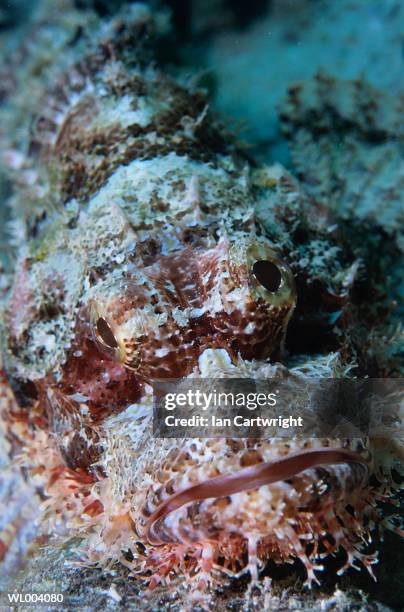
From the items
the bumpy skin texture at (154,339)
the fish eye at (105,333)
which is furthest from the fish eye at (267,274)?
the fish eye at (105,333)

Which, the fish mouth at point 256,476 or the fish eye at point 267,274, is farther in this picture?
the fish eye at point 267,274

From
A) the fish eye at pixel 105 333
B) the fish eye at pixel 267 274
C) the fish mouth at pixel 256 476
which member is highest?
the fish eye at pixel 267 274

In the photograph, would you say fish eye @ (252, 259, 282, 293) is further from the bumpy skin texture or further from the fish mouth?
the fish mouth

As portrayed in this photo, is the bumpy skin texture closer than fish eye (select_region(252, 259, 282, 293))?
Yes

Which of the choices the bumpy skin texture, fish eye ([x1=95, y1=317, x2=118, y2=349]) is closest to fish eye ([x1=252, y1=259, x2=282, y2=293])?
the bumpy skin texture

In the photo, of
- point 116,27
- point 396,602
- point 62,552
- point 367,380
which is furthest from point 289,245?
point 116,27

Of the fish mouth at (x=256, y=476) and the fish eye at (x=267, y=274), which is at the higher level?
the fish eye at (x=267, y=274)

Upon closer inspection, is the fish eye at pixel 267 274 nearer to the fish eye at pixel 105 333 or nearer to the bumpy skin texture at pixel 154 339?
the bumpy skin texture at pixel 154 339
